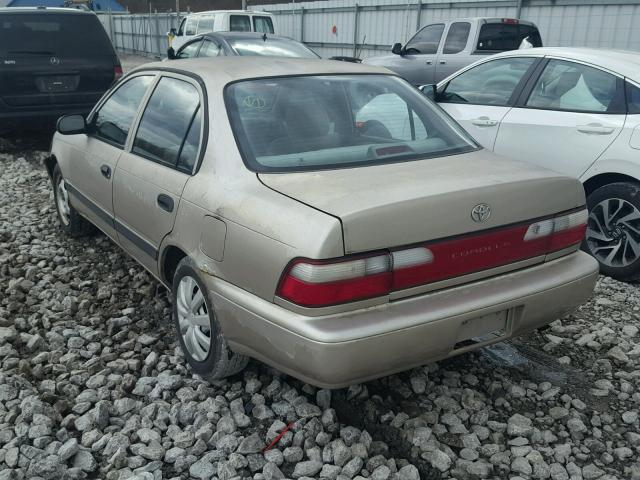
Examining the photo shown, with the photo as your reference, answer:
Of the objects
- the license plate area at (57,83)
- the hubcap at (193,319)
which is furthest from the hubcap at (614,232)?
the license plate area at (57,83)

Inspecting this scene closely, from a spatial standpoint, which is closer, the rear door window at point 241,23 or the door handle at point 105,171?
the door handle at point 105,171

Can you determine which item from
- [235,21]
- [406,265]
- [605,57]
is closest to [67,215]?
[406,265]

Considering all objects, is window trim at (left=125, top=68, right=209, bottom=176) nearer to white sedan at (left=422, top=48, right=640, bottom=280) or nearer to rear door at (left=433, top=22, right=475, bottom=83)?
white sedan at (left=422, top=48, right=640, bottom=280)

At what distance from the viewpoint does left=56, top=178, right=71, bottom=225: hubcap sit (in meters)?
5.27

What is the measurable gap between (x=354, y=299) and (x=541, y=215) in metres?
1.03

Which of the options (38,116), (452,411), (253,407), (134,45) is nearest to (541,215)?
(452,411)

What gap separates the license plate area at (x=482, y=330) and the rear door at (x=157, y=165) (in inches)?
59.3

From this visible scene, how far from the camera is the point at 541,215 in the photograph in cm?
292

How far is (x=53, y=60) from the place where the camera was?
811 cm

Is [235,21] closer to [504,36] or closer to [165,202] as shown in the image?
[504,36]

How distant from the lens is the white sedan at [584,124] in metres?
4.58

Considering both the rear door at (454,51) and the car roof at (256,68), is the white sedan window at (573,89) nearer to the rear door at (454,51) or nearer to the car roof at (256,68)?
the car roof at (256,68)

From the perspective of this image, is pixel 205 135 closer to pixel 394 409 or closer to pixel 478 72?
pixel 394 409

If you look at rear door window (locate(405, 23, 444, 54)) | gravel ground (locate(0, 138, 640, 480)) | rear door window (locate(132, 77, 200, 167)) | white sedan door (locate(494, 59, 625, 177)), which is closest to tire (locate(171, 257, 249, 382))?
gravel ground (locate(0, 138, 640, 480))
